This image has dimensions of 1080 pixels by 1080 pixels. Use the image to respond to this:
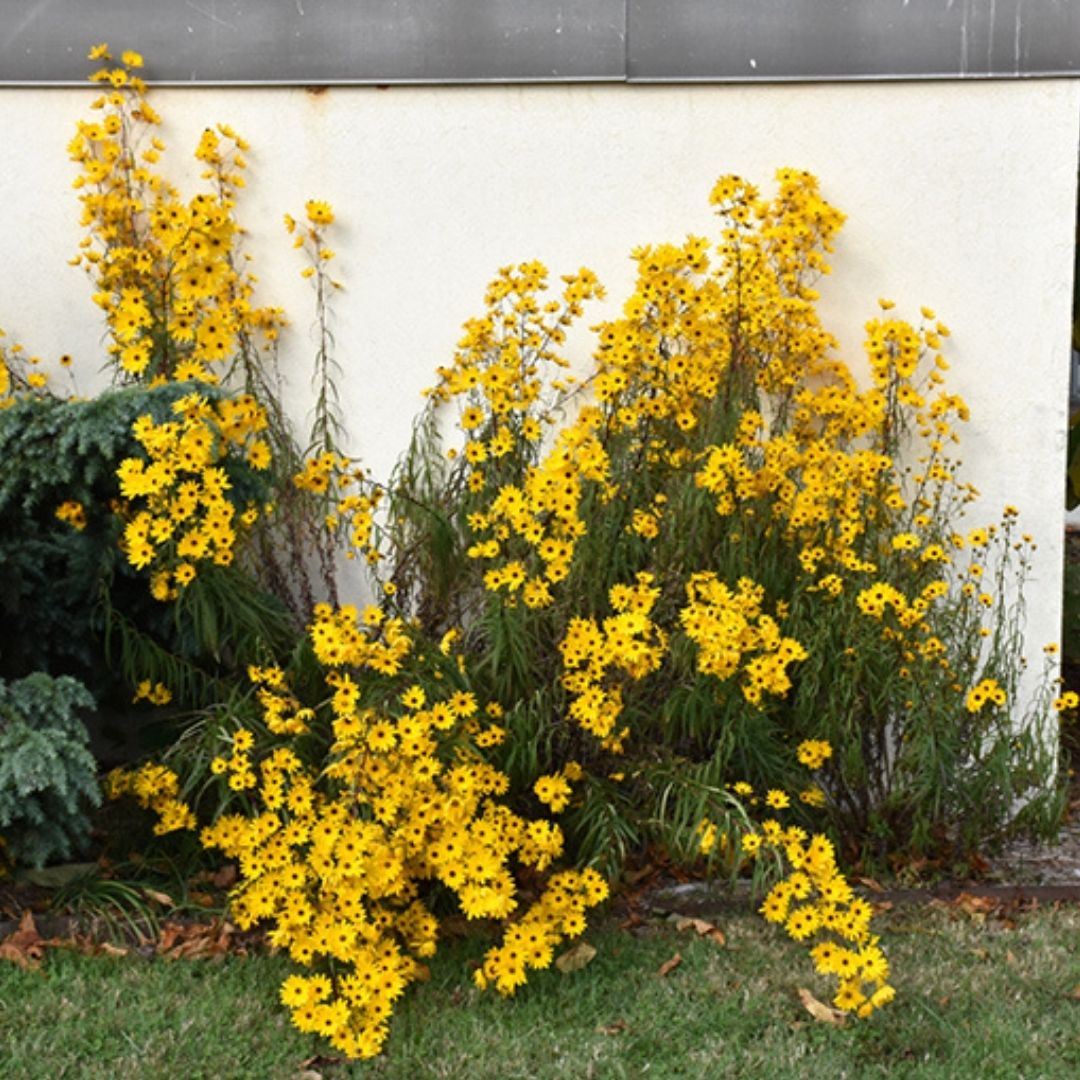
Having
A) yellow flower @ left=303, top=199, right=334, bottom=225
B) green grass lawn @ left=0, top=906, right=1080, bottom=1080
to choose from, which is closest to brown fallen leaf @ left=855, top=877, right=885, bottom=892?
green grass lawn @ left=0, top=906, right=1080, bottom=1080

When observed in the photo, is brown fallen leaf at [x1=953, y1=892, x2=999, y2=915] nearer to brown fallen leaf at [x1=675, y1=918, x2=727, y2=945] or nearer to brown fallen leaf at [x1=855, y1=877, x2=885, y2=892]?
brown fallen leaf at [x1=855, y1=877, x2=885, y2=892]

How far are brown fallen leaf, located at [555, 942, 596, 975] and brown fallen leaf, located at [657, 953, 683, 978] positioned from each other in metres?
0.16

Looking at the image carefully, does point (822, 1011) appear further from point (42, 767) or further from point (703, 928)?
point (42, 767)

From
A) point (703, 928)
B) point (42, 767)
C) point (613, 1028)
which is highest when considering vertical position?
point (42, 767)

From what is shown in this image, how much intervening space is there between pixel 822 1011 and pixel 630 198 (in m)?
2.48

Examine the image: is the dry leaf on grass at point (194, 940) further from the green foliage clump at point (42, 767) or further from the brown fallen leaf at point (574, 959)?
the brown fallen leaf at point (574, 959)

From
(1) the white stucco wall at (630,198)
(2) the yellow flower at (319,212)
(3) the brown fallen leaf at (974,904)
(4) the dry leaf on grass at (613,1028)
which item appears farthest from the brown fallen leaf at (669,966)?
(2) the yellow flower at (319,212)

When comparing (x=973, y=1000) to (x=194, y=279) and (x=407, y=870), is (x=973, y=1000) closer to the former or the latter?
(x=407, y=870)

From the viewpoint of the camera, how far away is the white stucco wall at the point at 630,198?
4898mm

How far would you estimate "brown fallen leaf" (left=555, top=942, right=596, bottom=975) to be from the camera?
3.89 meters

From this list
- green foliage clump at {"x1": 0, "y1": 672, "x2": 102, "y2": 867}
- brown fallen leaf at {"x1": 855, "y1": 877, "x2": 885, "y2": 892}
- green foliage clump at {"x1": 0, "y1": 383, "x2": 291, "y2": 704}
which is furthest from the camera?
brown fallen leaf at {"x1": 855, "y1": 877, "x2": 885, "y2": 892}

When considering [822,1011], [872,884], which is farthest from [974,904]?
[822,1011]

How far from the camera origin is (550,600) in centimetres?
412

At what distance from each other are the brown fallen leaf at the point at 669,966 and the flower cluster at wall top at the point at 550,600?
8.6 inches
